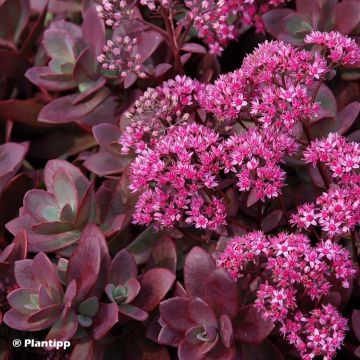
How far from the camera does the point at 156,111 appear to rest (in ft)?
6.04

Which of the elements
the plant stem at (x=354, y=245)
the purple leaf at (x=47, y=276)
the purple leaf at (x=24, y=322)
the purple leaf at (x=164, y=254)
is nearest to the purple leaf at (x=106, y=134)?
the purple leaf at (x=164, y=254)

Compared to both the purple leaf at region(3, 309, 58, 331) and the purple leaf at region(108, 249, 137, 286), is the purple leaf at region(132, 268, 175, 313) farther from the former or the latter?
the purple leaf at region(3, 309, 58, 331)

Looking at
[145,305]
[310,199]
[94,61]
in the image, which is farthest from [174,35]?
[145,305]

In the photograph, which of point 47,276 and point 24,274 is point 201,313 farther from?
point 24,274

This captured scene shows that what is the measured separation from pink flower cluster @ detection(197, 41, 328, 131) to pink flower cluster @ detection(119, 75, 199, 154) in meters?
0.09

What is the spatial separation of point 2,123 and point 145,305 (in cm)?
106

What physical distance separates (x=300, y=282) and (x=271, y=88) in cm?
50

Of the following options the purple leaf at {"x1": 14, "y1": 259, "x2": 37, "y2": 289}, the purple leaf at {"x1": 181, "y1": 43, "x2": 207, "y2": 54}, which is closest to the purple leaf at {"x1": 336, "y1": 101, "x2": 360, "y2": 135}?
the purple leaf at {"x1": 181, "y1": 43, "x2": 207, "y2": 54}

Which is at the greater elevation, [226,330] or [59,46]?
[59,46]

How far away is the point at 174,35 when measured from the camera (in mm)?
2006

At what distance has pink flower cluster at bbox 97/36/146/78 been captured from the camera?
6.45ft

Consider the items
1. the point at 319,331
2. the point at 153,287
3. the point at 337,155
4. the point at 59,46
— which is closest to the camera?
the point at 319,331

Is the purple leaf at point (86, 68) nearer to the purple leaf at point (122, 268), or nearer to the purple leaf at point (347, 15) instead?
the purple leaf at point (122, 268)

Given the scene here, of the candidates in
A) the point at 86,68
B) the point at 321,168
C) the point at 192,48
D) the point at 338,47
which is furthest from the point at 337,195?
the point at 86,68
